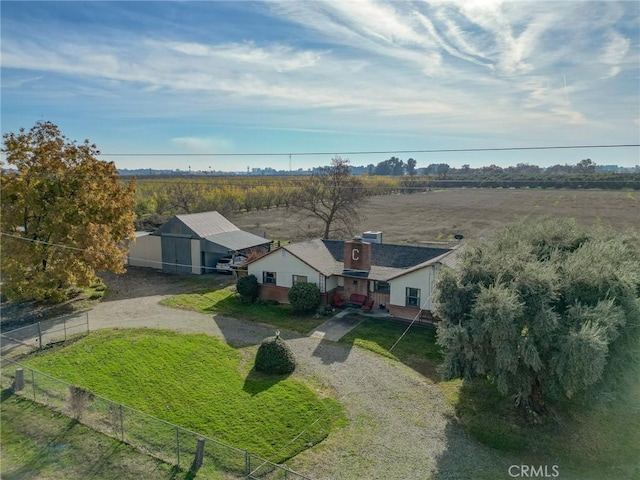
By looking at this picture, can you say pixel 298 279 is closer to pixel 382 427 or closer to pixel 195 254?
pixel 195 254

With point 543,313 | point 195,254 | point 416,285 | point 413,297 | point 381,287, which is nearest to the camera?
point 543,313

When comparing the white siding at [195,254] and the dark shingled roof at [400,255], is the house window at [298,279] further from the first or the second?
the white siding at [195,254]

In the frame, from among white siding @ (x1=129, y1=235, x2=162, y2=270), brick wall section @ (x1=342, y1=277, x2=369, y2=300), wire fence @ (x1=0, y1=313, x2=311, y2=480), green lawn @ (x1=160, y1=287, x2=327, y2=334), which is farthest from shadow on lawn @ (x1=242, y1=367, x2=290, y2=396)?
white siding @ (x1=129, y1=235, x2=162, y2=270)

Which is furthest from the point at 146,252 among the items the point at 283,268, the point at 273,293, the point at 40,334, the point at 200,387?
the point at 200,387

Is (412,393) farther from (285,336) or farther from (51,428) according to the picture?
(51,428)

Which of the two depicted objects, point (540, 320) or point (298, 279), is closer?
point (540, 320)

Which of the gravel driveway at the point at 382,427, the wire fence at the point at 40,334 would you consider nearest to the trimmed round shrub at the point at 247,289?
the gravel driveway at the point at 382,427

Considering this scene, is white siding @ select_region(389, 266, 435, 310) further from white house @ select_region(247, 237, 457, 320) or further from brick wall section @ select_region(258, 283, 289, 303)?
brick wall section @ select_region(258, 283, 289, 303)

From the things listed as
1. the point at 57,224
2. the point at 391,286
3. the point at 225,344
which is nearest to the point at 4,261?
the point at 57,224
